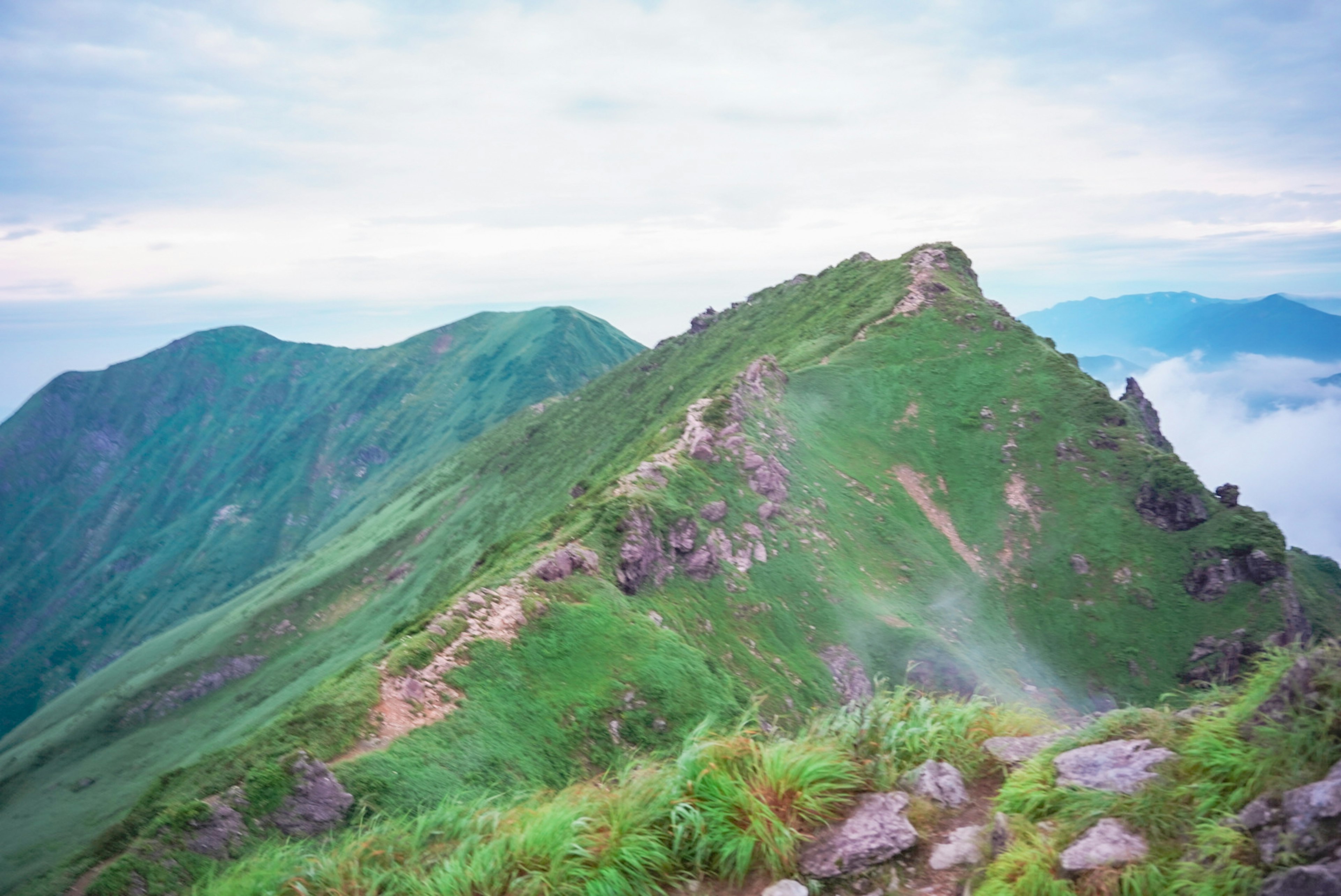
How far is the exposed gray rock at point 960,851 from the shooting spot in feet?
22.6

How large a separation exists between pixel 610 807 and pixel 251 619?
135 m

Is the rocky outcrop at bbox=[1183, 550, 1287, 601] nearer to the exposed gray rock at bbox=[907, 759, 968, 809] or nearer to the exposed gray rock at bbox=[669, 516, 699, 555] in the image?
the exposed gray rock at bbox=[669, 516, 699, 555]

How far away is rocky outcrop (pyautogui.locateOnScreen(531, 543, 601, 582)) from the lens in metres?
39.8

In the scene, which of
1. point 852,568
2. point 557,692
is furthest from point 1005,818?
point 852,568

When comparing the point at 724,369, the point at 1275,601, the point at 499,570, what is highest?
the point at 724,369

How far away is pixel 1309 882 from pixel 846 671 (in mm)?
44915

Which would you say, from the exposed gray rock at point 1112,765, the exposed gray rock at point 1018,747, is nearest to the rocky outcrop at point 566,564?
the exposed gray rock at point 1018,747

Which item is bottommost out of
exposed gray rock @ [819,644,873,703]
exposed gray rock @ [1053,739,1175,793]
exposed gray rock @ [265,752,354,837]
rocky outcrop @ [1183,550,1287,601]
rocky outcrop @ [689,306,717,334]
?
exposed gray rock @ [819,644,873,703]

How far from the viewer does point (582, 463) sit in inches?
4564

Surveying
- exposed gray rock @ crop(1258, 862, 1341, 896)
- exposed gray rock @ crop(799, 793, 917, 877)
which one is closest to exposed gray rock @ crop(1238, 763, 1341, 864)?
exposed gray rock @ crop(1258, 862, 1341, 896)

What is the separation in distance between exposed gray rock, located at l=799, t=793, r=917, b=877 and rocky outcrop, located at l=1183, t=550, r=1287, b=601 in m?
74.4

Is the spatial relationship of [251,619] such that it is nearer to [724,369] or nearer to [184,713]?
[184,713]

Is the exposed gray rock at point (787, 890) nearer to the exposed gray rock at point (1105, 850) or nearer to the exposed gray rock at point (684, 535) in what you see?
the exposed gray rock at point (1105, 850)

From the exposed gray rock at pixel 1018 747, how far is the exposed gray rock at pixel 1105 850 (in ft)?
5.43
